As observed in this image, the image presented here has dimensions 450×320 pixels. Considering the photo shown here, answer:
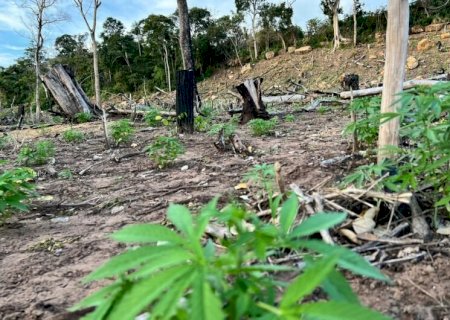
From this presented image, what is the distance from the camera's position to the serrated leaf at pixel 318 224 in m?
0.91

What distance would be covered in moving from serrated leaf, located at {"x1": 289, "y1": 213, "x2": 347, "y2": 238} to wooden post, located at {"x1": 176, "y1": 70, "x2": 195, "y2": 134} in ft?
19.9

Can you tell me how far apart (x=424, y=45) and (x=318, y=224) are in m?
22.3

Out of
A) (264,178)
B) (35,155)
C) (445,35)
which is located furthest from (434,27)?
(264,178)

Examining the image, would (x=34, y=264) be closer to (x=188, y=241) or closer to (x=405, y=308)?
(x=188, y=241)

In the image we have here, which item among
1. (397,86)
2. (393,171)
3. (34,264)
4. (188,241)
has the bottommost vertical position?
(34,264)

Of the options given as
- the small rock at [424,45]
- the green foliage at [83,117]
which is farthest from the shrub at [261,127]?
the small rock at [424,45]

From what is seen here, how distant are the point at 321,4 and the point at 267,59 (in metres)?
4.81

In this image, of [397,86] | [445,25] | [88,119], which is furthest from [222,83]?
[397,86]

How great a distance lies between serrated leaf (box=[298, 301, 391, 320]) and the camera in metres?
0.67

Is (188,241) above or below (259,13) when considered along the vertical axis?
below

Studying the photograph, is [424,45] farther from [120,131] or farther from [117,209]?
[117,209]

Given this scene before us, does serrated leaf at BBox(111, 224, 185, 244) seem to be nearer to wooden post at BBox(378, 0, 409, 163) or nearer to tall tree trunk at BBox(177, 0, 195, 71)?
wooden post at BBox(378, 0, 409, 163)

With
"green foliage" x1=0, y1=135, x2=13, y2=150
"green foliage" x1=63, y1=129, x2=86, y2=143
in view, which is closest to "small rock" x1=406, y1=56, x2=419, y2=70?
"green foliage" x1=63, y1=129, x2=86, y2=143

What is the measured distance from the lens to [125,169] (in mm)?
4562
